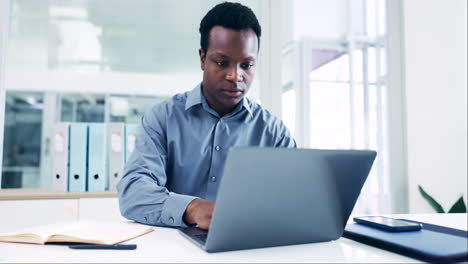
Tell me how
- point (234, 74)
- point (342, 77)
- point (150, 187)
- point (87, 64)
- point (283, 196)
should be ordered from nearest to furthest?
1. point (283, 196)
2. point (150, 187)
3. point (234, 74)
4. point (87, 64)
5. point (342, 77)

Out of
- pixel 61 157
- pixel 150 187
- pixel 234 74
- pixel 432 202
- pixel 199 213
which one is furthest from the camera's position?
pixel 432 202

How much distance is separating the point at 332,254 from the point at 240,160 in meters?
0.25

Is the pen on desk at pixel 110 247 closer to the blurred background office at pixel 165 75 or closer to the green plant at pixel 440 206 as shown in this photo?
the blurred background office at pixel 165 75

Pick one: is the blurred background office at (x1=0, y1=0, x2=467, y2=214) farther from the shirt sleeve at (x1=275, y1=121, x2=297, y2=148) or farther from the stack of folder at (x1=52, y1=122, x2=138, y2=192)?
the shirt sleeve at (x1=275, y1=121, x2=297, y2=148)

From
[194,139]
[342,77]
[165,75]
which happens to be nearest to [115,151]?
[165,75]

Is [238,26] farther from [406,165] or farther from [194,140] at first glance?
[406,165]

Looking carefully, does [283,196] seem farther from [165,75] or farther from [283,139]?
[165,75]

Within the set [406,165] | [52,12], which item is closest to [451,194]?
[406,165]

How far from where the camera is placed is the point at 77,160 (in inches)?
82.5

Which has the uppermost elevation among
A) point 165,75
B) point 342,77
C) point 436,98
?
point 342,77

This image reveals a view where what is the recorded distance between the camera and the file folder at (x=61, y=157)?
2090 millimetres

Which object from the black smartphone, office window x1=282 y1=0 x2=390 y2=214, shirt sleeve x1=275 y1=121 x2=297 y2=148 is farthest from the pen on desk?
office window x1=282 y1=0 x2=390 y2=214

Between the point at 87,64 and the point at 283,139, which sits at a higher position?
the point at 87,64

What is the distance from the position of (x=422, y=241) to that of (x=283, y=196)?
0.27 meters
